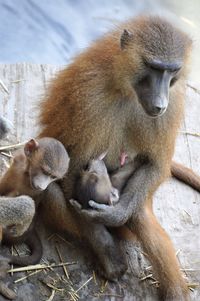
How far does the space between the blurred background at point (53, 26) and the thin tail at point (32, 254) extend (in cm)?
418

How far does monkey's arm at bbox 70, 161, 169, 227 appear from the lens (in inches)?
209

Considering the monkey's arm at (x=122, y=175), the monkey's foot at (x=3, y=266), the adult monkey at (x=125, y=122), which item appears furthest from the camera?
the monkey's arm at (x=122, y=175)

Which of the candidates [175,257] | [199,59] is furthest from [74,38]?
[175,257]

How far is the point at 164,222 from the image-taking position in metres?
6.13

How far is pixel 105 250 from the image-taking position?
5.47 m

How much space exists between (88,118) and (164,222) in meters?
1.31

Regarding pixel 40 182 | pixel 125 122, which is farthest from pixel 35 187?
pixel 125 122

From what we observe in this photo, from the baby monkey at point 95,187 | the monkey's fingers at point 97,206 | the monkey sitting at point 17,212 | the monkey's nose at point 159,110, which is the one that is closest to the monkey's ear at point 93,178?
the baby monkey at point 95,187

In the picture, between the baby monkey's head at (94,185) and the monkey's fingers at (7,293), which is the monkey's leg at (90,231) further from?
the monkey's fingers at (7,293)

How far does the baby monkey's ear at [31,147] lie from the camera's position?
516cm

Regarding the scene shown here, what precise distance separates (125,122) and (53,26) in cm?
513

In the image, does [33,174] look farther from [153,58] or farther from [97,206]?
[153,58]

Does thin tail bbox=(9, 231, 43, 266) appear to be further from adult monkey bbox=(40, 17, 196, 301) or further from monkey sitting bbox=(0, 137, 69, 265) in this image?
adult monkey bbox=(40, 17, 196, 301)

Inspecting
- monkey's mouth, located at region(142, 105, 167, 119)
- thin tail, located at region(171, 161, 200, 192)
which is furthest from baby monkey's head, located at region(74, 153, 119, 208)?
thin tail, located at region(171, 161, 200, 192)
